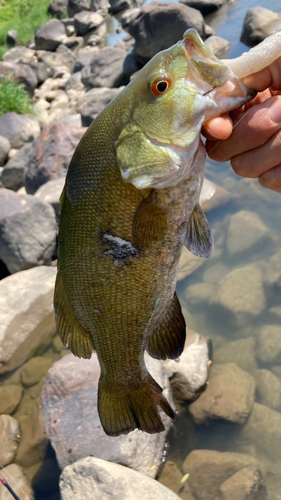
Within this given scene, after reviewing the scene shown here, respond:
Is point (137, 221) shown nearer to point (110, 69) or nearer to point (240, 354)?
point (240, 354)

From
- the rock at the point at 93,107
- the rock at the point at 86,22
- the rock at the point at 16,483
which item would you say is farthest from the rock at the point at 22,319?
the rock at the point at 86,22

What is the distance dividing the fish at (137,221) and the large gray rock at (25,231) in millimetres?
4240

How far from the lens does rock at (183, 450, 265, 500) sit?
380cm

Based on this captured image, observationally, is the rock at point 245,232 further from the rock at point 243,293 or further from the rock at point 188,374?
the rock at point 188,374

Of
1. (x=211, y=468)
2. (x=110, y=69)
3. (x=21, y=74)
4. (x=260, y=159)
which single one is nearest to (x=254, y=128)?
(x=260, y=159)

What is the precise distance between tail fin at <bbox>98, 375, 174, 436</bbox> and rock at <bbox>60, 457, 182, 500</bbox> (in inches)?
61.1

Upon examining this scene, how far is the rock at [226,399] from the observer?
4.22 meters

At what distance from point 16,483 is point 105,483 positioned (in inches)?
48.6

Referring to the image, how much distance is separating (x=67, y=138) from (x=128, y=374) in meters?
6.27

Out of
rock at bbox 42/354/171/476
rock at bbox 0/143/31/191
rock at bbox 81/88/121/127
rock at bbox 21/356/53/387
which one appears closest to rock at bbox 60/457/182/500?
rock at bbox 42/354/171/476

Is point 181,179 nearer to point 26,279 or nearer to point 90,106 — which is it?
point 26,279

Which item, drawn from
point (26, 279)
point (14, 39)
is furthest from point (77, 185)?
point (14, 39)

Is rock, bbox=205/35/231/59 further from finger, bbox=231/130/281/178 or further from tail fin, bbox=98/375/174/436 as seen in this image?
tail fin, bbox=98/375/174/436

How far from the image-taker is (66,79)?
15609 mm
